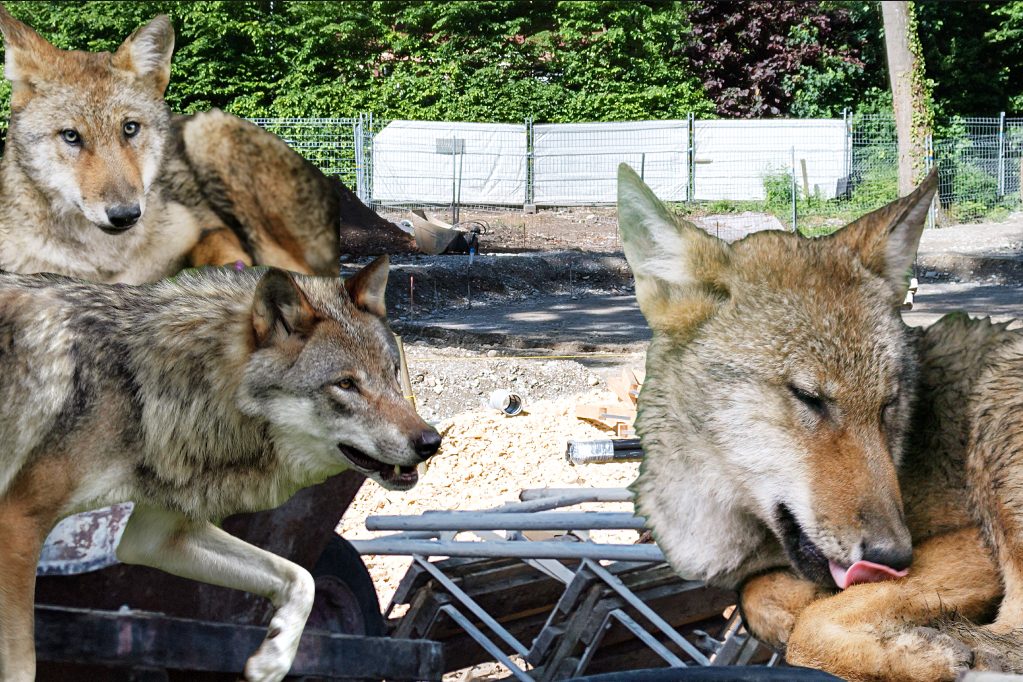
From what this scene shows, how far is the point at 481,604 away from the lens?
4.59 metres

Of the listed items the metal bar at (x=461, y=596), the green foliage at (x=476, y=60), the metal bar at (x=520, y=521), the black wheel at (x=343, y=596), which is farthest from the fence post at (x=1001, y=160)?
the metal bar at (x=520, y=521)

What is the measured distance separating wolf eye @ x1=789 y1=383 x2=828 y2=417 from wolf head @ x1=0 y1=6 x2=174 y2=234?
155cm

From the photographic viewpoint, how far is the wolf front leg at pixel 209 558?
2885mm

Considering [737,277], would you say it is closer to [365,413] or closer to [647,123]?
[365,413]

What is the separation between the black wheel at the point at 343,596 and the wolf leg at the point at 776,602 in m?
1.84

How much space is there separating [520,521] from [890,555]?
61.2 inches

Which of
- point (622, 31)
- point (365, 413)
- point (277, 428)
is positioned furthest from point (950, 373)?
point (622, 31)

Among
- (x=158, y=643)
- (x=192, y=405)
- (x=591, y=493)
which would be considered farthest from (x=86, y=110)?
(x=591, y=493)

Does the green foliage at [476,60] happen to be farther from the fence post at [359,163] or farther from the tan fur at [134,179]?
the tan fur at [134,179]

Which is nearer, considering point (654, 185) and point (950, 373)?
point (950, 373)

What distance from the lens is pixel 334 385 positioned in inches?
98.5

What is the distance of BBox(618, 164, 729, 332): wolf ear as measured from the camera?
202 centimetres

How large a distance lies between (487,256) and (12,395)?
53.6 feet

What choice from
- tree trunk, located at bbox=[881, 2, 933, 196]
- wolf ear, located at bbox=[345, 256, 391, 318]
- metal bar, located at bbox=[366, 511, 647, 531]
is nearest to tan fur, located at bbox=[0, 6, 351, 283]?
wolf ear, located at bbox=[345, 256, 391, 318]
